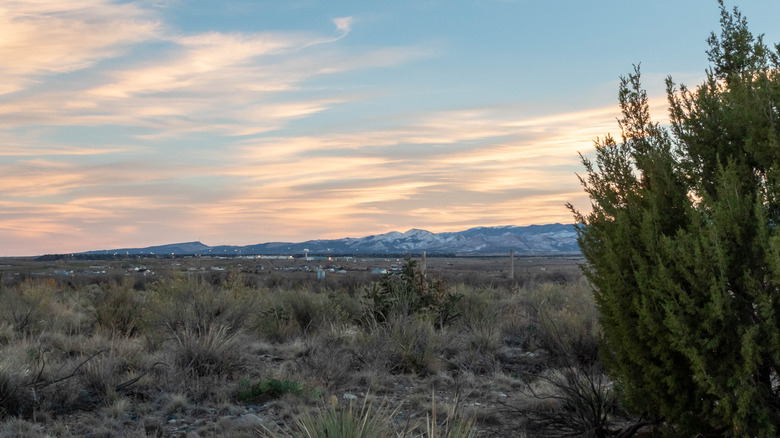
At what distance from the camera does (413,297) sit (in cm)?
1376

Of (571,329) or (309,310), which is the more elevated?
(309,310)

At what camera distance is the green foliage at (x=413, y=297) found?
1381 centimetres

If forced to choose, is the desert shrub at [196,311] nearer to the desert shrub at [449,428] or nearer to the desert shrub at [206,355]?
the desert shrub at [206,355]

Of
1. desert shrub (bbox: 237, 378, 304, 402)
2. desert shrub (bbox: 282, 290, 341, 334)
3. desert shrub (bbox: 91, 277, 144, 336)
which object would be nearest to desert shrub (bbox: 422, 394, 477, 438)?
desert shrub (bbox: 237, 378, 304, 402)

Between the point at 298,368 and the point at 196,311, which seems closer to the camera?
the point at 298,368

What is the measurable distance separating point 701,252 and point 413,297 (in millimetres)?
9417

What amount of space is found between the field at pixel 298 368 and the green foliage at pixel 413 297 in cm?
3

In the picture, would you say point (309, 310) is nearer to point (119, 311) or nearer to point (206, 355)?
point (119, 311)

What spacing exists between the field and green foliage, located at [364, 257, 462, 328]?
34 mm

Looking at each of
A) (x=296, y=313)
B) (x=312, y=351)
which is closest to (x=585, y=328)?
(x=312, y=351)

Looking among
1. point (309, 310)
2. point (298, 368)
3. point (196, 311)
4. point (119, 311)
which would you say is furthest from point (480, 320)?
point (119, 311)

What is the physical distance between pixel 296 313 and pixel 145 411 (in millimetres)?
7758

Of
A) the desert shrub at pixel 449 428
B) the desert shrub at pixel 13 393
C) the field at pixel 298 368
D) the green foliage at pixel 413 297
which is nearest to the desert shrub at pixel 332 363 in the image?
the field at pixel 298 368

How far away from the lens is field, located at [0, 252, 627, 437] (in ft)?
23.7
